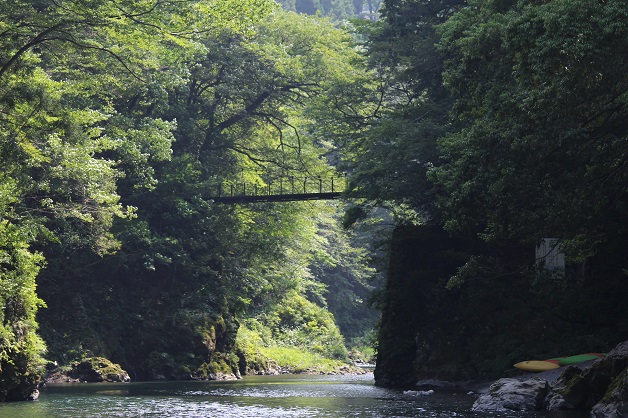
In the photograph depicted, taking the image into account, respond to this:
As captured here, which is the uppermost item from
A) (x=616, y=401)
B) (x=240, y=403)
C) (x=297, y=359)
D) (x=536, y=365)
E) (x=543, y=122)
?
(x=543, y=122)

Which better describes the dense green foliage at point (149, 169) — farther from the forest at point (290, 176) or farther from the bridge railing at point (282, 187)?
the bridge railing at point (282, 187)

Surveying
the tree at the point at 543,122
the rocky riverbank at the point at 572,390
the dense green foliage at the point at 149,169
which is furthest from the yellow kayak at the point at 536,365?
the dense green foliage at the point at 149,169

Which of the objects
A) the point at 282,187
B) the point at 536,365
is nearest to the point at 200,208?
the point at 282,187

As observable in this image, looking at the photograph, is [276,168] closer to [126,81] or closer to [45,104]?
[126,81]

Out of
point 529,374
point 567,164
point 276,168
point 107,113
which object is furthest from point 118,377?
point 567,164

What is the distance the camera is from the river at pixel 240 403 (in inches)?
669

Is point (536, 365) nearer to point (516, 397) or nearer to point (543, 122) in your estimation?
point (516, 397)

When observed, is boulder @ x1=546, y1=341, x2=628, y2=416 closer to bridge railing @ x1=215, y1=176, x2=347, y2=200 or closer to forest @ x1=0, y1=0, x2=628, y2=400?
forest @ x1=0, y1=0, x2=628, y2=400

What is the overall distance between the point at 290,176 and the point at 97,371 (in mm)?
11880

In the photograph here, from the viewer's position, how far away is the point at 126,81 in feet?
106

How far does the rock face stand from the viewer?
98.2 ft

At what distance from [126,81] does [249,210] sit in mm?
7936

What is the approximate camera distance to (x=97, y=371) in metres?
30.2

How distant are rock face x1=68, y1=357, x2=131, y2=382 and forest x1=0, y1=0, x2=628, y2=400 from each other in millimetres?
445
